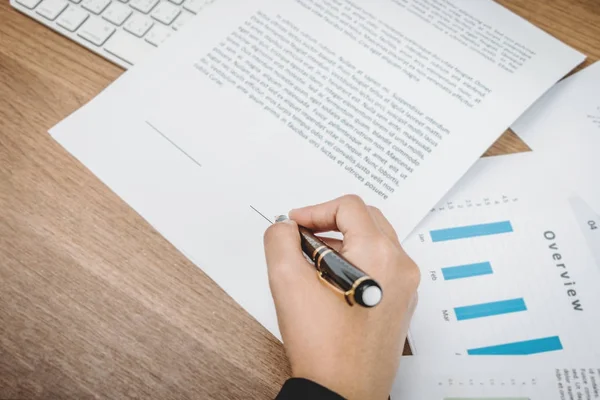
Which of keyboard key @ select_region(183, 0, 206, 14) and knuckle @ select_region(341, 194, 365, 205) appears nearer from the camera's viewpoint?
knuckle @ select_region(341, 194, 365, 205)

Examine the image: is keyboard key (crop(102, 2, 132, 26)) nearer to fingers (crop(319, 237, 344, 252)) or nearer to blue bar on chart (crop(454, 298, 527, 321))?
fingers (crop(319, 237, 344, 252))

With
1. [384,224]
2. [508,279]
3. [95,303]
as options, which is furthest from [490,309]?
[95,303]

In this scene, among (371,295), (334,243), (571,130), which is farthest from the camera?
(571,130)

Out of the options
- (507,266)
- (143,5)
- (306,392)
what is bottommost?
(306,392)

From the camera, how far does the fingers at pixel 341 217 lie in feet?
1.36

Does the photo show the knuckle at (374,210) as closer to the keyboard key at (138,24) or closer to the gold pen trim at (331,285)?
the gold pen trim at (331,285)

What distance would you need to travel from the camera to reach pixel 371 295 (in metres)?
0.35

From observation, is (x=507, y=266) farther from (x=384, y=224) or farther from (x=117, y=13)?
(x=117, y=13)

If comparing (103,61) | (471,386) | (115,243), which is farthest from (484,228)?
(103,61)

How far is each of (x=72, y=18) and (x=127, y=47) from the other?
3.3 inches

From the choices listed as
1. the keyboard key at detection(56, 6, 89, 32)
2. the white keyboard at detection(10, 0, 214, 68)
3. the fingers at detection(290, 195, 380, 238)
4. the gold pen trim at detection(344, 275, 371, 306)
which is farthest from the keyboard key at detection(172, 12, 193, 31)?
the gold pen trim at detection(344, 275, 371, 306)

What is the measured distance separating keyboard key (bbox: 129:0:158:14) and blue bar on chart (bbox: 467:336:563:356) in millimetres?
553

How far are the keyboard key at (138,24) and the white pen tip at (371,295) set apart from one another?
1.45 feet

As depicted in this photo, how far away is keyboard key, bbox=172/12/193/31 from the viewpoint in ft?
1.94
